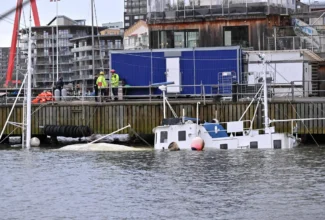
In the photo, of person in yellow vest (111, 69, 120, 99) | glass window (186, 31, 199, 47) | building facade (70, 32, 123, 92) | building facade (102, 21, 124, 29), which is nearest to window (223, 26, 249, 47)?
glass window (186, 31, 199, 47)

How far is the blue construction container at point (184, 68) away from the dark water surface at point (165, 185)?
11.3 meters

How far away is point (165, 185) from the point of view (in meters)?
30.9

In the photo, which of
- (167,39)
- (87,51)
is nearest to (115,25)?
(87,51)

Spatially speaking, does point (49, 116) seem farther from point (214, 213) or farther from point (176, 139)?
point (214, 213)

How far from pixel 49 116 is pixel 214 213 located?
88.0 feet

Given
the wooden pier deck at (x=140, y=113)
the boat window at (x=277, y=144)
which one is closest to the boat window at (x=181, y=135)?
the wooden pier deck at (x=140, y=113)

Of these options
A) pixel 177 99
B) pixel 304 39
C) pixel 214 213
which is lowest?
pixel 214 213

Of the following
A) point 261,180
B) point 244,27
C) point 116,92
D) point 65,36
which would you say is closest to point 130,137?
point 116,92

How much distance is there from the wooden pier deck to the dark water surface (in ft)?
11.6

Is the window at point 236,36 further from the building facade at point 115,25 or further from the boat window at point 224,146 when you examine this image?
the building facade at point 115,25

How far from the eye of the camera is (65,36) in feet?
529

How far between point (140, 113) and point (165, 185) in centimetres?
1723

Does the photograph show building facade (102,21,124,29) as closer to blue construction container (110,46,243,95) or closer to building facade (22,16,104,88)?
building facade (22,16,104,88)

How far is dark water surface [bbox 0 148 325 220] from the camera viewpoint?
83.0 ft
